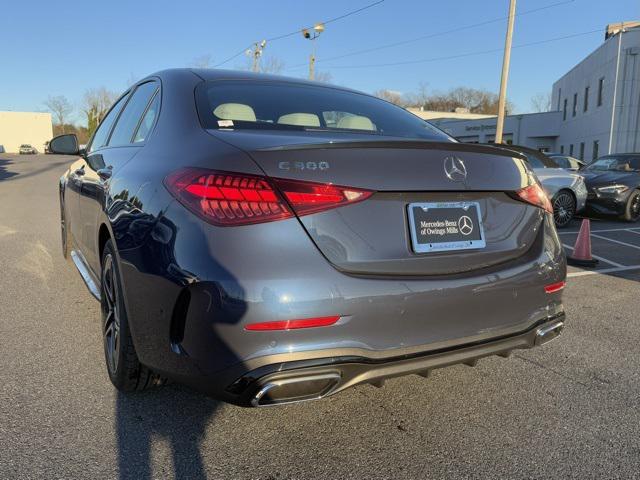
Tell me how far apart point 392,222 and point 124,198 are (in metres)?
1.30

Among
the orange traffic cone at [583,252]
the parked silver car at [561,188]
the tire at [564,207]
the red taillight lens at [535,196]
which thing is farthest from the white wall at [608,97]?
the red taillight lens at [535,196]

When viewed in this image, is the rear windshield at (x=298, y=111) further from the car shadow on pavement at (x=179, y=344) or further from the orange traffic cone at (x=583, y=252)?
the orange traffic cone at (x=583, y=252)

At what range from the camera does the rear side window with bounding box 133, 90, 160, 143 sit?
285cm

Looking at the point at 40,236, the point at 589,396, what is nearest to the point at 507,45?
the point at 40,236

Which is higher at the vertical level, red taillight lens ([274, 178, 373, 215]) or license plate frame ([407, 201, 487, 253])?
red taillight lens ([274, 178, 373, 215])

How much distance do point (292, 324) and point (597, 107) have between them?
35.3 metres

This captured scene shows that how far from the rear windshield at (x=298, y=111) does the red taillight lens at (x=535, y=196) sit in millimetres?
456

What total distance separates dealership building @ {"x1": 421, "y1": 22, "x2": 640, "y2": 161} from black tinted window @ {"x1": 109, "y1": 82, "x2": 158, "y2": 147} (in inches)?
875

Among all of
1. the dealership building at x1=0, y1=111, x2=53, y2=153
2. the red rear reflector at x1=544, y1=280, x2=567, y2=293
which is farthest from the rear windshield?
the dealership building at x1=0, y1=111, x2=53, y2=153

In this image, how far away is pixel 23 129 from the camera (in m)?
79.9

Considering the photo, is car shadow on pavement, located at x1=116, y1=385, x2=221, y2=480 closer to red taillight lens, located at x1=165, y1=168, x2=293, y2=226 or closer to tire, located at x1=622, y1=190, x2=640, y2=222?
red taillight lens, located at x1=165, y1=168, x2=293, y2=226

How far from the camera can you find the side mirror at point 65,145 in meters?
4.88

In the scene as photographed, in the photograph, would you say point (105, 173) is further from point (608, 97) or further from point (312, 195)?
point (608, 97)

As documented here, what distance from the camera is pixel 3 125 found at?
258 ft
